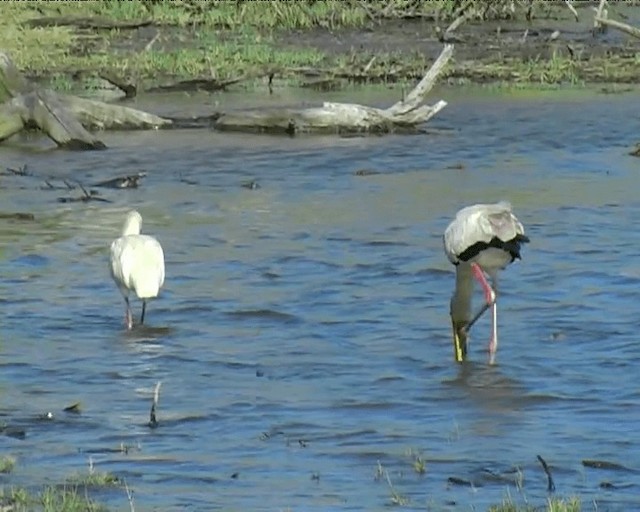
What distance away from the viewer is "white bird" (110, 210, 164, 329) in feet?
36.1

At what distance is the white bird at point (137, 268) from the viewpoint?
11.0 meters

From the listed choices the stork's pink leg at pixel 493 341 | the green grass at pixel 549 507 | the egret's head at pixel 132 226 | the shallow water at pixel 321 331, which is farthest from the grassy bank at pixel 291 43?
the green grass at pixel 549 507

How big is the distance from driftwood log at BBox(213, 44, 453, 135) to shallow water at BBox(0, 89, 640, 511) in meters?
0.21

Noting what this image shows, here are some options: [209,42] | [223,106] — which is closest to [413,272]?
[223,106]

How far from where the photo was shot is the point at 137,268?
11.0 meters

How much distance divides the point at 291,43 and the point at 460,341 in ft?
66.7

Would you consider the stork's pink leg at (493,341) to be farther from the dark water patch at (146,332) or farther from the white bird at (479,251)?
the dark water patch at (146,332)

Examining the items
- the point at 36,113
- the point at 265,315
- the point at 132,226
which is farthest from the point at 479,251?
the point at 36,113

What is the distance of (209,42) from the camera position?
98.7ft

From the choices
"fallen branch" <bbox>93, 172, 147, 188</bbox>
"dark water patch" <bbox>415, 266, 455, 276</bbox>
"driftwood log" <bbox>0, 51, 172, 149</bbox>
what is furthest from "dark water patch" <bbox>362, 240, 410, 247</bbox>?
"driftwood log" <bbox>0, 51, 172, 149</bbox>

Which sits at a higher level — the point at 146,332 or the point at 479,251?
the point at 479,251

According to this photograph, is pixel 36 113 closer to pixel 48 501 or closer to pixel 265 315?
pixel 265 315

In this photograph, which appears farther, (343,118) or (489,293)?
(343,118)

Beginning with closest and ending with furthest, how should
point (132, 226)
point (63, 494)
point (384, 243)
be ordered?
point (63, 494), point (132, 226), point (384, 243)
